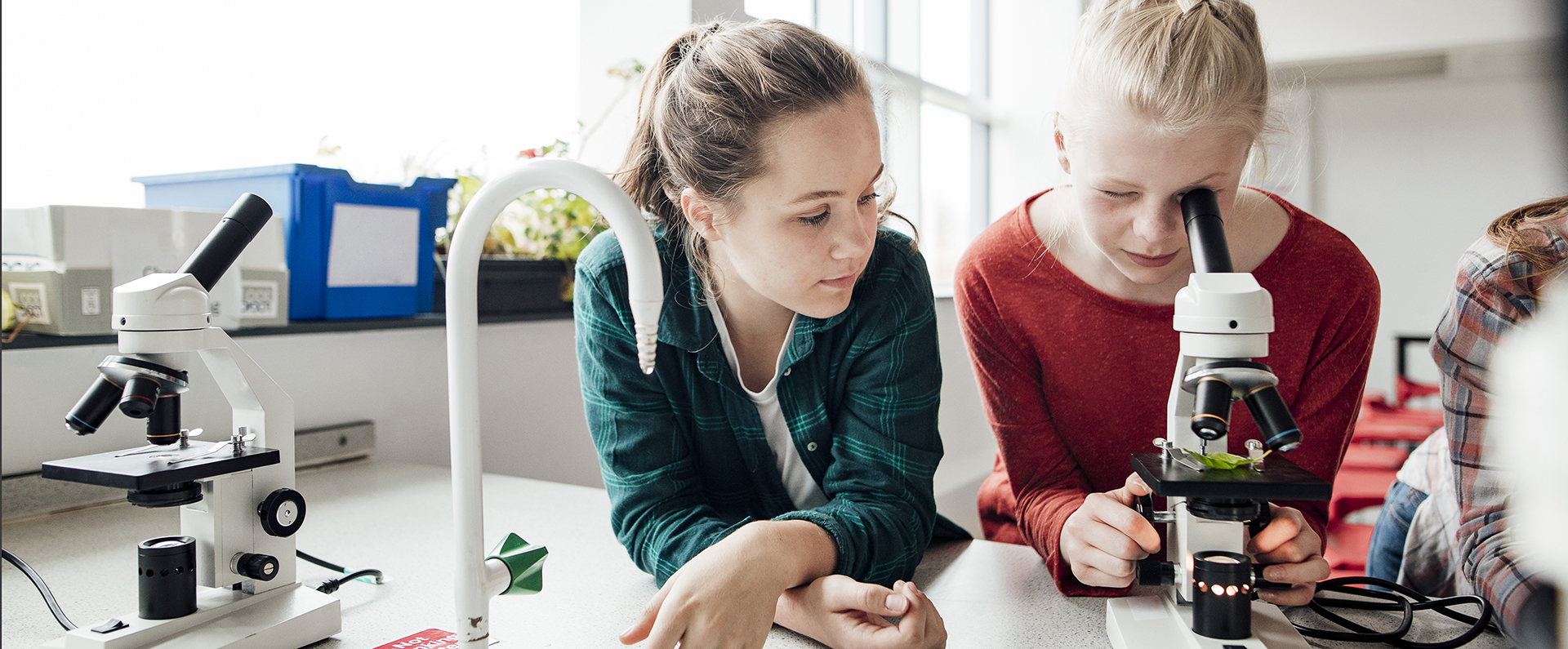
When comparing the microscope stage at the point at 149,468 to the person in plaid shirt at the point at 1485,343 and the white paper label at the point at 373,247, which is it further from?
the person in plaid shirt at the point at 1485,343

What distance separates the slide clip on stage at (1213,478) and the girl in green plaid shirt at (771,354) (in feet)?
0.74

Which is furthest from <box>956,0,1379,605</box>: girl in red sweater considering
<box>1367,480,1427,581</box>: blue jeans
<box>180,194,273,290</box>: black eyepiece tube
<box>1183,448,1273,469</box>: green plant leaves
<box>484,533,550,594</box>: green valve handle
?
<box>180,194,273,290</box>: black eyepiece tube

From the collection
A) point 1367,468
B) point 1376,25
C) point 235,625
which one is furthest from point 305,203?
point 1376,25

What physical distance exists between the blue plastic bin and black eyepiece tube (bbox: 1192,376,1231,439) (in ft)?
5.13

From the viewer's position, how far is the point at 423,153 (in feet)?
6.76

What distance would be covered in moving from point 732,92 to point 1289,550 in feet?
2.42

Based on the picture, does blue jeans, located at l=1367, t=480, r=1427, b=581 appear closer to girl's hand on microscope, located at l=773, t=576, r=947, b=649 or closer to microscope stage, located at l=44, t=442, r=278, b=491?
girl's hand on microscope, located at l=773, t=576, r=947, b=649

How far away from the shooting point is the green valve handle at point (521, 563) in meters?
0.72

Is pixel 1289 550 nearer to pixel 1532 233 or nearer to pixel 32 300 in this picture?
pixel 1532 233

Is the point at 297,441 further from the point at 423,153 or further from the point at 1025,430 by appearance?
the point at 1025,430

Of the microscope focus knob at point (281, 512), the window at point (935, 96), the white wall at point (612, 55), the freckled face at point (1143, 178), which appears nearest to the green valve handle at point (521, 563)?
the microscope focus knob at point (281, 512)

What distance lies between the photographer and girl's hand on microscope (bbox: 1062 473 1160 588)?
93cm

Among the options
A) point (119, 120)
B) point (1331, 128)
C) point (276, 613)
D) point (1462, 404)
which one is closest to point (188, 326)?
point (276, 613)

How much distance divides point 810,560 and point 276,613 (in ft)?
1.70
